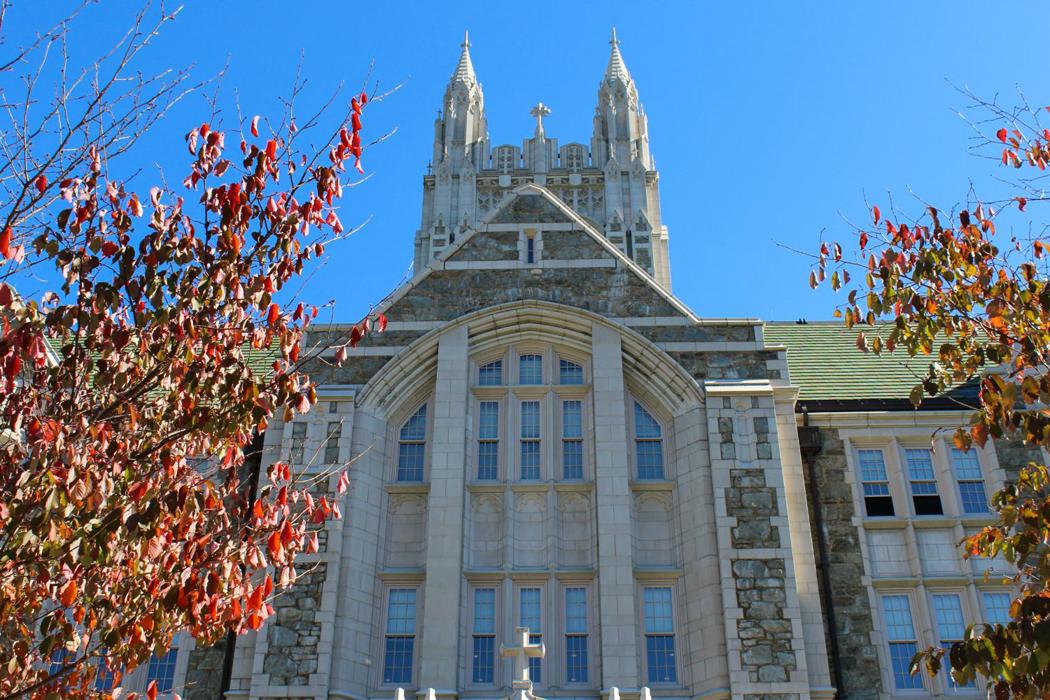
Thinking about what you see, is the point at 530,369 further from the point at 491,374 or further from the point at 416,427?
the point at 416,427

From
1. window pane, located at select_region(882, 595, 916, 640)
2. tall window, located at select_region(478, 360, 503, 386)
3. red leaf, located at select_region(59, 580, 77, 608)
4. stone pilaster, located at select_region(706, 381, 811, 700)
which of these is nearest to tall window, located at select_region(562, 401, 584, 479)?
tall window, located at select_region(478, 360, 503, 386)

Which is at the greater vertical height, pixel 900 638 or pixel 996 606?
pixel 996 606

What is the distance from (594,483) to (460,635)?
3.13 meters

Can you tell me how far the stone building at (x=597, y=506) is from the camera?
16047 mm

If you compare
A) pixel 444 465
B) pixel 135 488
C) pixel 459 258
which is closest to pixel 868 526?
pixel 444 465

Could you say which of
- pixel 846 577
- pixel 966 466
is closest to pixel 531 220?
pixel 846 577

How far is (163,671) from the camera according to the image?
16.9 m

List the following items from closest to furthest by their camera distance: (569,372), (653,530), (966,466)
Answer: (653,530) < (966,466) < (569,372)

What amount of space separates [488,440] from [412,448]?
1.26 metres

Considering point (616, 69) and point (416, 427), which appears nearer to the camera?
point (416, 427)

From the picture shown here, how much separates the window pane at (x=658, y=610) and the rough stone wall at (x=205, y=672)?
20.5ft

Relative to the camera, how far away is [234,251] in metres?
8.88

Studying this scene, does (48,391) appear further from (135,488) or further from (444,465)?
(444,465)

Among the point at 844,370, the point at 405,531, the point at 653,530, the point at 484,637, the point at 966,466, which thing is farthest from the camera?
the point at 844,370
